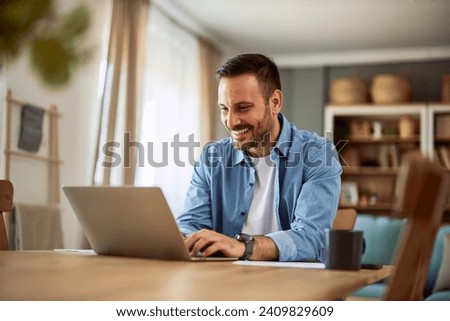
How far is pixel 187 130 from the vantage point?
4918mm

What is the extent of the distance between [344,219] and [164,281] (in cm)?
84

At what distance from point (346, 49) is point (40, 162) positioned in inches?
128

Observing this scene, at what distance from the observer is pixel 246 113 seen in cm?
170

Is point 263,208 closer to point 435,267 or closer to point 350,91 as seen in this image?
point 435,267

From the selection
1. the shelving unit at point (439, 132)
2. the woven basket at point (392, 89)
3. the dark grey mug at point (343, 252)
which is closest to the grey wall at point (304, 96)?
the woven basket at point (392, 89)

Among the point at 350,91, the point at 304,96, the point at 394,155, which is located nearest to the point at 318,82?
the point at 304,96

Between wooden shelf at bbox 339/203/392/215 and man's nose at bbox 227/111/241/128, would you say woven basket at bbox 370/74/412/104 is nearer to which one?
wooden shelf at bbox 339/203/392/215

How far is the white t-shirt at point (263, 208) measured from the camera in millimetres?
1598

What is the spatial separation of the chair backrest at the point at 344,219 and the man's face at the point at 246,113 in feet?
0.94

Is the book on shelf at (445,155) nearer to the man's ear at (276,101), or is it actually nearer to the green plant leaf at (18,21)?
the man's ear at (276,101)

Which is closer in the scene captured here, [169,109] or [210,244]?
[210,244]

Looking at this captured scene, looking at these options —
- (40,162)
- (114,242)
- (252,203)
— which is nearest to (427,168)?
(114,242)

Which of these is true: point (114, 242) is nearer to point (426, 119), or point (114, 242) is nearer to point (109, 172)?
point (109, 172)

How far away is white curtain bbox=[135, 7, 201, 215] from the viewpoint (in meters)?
4.30
